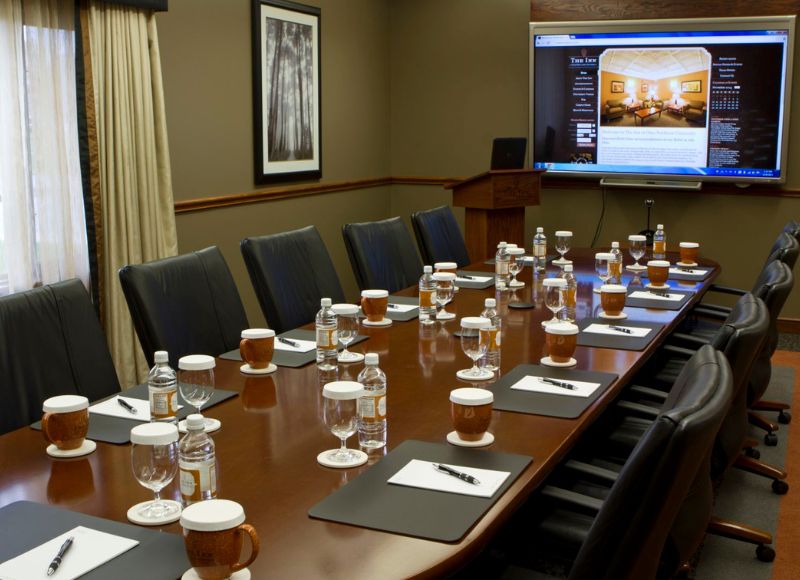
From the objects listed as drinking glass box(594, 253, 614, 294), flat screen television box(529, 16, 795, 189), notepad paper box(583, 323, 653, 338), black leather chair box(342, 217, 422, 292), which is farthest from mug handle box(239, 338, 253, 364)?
flat screen television box(529, 16, 795, 189)

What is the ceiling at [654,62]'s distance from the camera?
6.70 meters

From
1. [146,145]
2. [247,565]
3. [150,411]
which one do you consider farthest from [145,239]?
[247,565]

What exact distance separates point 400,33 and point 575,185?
6.31ft

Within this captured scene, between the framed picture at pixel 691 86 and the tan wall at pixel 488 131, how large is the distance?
0.77 meters

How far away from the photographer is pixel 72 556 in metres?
1.57

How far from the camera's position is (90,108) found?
4594 millimetres

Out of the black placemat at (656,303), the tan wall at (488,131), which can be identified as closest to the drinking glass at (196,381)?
the black placemat at (656,303)

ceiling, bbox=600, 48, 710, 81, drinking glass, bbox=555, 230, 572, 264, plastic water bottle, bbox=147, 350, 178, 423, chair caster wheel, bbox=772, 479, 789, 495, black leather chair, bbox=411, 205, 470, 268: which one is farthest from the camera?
ceiling, bbox=600, 48, 710, 81

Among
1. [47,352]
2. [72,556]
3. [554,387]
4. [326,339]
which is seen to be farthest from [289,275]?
[72,556]

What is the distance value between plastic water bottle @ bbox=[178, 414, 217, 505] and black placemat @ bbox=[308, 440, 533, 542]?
20 cm

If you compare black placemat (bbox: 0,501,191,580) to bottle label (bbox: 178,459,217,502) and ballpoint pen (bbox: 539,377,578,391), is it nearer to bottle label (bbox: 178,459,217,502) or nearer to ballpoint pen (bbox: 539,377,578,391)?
bottle label (bbox: 178,459,217,502)

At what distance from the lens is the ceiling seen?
670 centimetres

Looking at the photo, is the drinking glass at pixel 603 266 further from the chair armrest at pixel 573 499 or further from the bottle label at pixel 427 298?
the chair armrest at pixel 573 499

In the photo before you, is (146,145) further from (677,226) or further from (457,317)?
(677,226)
